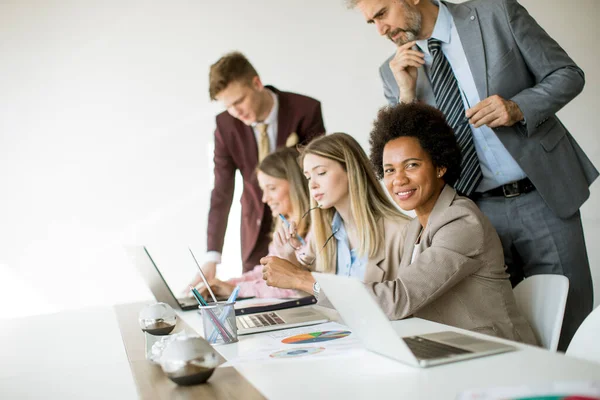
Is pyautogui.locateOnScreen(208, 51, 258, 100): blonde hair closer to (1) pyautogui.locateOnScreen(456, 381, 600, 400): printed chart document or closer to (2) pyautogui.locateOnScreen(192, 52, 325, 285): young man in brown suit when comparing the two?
(2) pyautogui.locateOnScreen(192, 52, 325, 285): young man in brown suit

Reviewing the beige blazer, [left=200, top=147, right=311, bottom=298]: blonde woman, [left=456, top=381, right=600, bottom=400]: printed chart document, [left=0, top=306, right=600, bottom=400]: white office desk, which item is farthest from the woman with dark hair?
[left=200, top=147, right=311, bottom=298]: blonde woman

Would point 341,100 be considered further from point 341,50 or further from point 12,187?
point 12,187

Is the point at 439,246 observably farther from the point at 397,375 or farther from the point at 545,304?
the point at 397,375

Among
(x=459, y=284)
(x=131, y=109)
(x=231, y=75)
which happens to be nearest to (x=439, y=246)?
(x=459, y=284)

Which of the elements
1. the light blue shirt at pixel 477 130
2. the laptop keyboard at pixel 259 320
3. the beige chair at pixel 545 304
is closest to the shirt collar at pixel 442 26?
the light blue shirt at pixel 477 130

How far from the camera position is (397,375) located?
96 cm

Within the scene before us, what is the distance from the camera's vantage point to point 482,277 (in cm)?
157

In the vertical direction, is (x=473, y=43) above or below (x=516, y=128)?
above

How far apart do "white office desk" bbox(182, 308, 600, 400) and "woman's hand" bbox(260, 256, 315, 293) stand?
0.60m

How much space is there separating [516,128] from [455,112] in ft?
0.69

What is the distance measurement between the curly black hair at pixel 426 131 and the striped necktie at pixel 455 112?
258 millimetres

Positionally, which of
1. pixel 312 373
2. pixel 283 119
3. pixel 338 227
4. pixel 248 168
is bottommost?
pixel 312 373

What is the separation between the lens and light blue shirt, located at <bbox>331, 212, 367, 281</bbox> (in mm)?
2167

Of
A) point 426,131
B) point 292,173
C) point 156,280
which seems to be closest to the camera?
point 426,131
